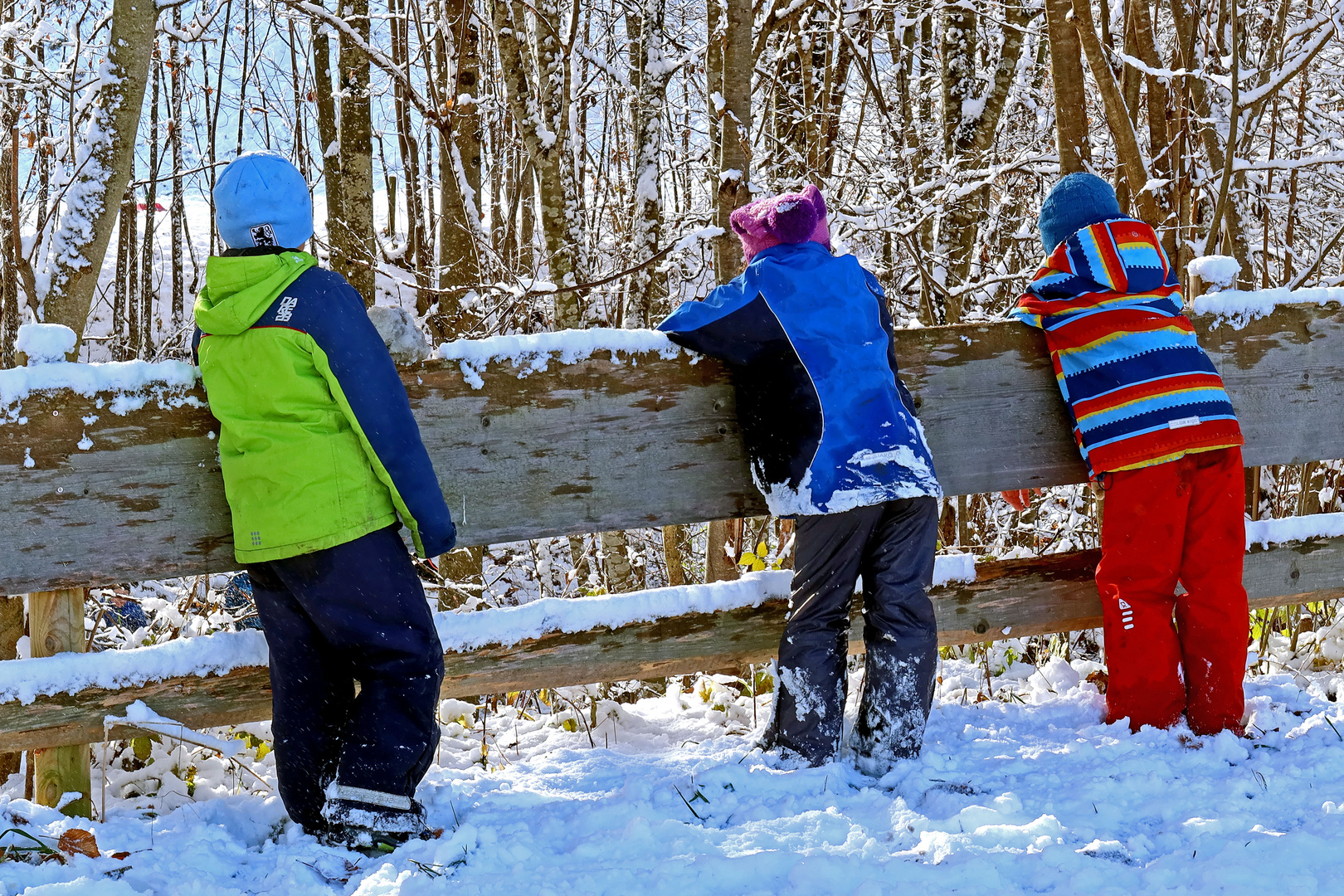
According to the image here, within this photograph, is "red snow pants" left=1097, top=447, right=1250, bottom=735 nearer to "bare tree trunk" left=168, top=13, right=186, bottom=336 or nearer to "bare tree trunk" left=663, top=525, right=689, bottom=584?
"bare tree trunk" left=663, top=525, right=689, bottom=584

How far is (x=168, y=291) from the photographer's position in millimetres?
16484

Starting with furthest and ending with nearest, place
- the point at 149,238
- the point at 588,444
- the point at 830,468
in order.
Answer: the point at 149,238 → the point at 588,444 → the point at 830,468

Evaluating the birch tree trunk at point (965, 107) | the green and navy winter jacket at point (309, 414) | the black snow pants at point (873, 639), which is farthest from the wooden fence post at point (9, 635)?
the birch tree trunk at point (965, 107)

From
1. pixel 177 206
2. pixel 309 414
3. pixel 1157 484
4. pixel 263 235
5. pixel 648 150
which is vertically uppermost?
pixel 177 206

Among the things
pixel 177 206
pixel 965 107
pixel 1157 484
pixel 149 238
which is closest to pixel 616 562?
pixel 1157 484

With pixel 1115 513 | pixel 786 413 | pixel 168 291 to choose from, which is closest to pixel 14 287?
pixel 786 413

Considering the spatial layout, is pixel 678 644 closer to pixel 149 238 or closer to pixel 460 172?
pixel 460 172

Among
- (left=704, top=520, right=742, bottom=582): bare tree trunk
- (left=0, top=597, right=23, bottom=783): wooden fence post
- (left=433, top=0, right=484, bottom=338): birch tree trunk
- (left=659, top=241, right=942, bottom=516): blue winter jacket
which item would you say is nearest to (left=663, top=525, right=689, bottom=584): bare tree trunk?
(left=704, top=520, right=742, bottom=582): bare tree trunk

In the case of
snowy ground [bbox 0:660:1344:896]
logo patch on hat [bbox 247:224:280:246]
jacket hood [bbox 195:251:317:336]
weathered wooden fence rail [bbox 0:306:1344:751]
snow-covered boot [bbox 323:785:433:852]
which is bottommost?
snowy ground [bbox 0:660:1344:896]

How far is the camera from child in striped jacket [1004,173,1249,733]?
3090 mm

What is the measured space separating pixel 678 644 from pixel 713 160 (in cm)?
410

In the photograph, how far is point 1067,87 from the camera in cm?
444

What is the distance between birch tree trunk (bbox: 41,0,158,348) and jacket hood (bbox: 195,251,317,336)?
89cm

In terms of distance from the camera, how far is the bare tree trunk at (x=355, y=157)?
5.69m
